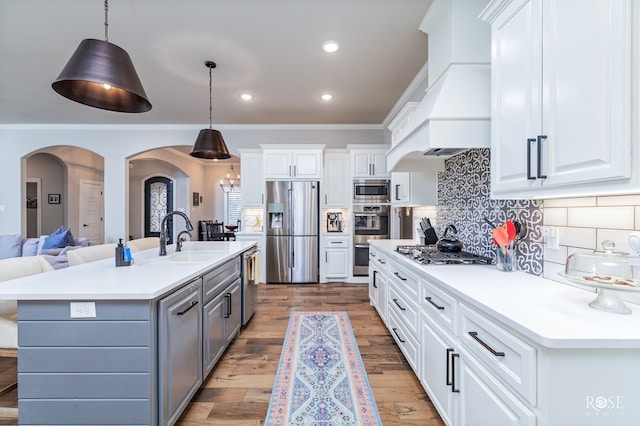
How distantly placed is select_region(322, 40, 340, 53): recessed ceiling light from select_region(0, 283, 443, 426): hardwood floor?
9.57 feet

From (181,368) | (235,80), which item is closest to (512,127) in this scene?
(181,368)

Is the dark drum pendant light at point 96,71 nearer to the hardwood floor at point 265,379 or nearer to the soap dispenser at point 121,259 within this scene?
the soap dispenser at point 121,259

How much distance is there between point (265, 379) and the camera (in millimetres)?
2158

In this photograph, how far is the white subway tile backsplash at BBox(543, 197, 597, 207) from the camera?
141 cm

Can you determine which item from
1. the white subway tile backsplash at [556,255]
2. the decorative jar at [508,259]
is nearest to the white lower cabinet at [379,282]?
the decorative jar at [508,259]

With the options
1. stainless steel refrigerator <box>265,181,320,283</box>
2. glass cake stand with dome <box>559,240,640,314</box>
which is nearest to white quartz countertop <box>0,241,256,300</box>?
glass cake stand with dome <box>559,240,640,314</box>

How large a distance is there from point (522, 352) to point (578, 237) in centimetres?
87

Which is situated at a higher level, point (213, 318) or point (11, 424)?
point (213, 318)

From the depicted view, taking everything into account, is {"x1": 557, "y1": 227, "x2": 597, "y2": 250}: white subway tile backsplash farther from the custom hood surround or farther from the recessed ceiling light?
the recessed ceiling light

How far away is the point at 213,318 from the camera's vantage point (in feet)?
7.08

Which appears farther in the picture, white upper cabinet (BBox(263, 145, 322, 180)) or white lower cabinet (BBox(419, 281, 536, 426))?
white upper cabinet (BBox(263, 145, 322, 180))

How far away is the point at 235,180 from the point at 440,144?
7493mm

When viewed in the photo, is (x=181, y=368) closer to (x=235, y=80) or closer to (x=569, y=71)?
(x=569, y=71)

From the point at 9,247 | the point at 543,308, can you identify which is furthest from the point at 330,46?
the point at 9,247
